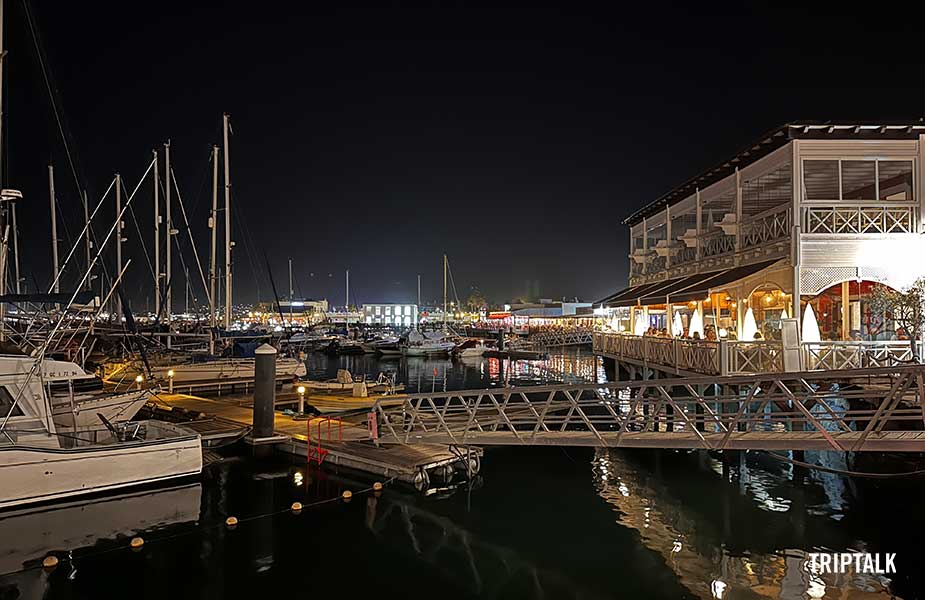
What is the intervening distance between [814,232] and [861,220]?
1.51 m

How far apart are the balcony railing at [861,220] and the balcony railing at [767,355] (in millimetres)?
3992

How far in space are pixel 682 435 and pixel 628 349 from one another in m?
15.7

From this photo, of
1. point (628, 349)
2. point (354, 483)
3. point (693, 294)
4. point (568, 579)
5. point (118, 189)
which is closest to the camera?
point (568, 579)

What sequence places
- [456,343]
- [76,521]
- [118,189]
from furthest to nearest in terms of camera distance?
[456,343]
[118,189]
[76,521]

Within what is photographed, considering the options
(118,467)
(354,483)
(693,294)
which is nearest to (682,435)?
Result: (354,483)

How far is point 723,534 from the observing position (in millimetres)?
13570

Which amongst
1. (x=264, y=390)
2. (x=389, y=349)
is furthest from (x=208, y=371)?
(x=389, y=349)

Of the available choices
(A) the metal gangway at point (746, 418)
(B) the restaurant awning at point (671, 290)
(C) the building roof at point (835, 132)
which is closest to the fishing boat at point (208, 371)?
(A) the metal gangway at point (746, 418)

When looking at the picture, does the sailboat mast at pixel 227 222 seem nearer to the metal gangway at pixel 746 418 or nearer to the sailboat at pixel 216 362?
the sailboat at pixel 216 362

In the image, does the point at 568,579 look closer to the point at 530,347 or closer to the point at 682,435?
the point at 682,435

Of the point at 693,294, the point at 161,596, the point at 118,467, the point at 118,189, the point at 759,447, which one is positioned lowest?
the point at 161,596

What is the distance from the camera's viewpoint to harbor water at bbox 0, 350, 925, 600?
36.7 ft

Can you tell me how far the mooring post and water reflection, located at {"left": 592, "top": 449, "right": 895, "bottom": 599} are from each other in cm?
960

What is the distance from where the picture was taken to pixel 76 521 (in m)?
13.8
